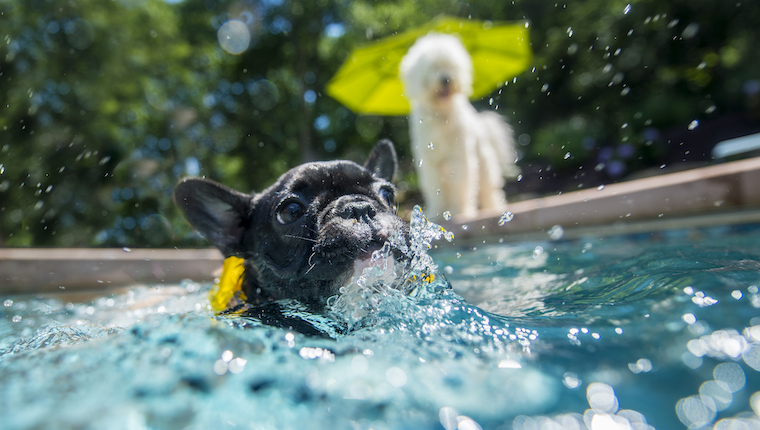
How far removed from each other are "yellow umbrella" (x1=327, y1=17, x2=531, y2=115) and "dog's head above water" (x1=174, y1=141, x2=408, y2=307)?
612cm

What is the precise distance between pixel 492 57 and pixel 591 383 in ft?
30.3

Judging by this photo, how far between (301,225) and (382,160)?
138cm

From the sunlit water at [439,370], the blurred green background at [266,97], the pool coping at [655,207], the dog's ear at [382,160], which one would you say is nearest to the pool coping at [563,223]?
the pool coping at [655,207]

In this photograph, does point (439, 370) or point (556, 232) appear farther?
point (556, 232)

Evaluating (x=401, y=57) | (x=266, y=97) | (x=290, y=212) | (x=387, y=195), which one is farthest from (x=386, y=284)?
(x=266, y=97)

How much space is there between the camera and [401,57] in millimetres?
Answer: 9008

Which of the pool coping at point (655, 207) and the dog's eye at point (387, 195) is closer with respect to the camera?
the dog's eye at point (387, 195)

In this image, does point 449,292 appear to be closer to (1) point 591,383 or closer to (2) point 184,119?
(1) point 591,383

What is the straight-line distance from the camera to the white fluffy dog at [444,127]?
7.20 metres

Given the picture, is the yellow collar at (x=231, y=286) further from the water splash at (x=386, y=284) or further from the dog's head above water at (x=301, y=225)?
the water splash at (x=386, y=284)

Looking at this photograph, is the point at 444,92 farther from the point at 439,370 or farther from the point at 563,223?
the point at 439,370

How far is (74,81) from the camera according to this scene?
16547 millimetres

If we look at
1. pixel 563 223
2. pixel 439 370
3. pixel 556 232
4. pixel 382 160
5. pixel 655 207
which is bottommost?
pixel 439 370

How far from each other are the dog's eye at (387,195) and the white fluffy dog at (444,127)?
4.00 m
